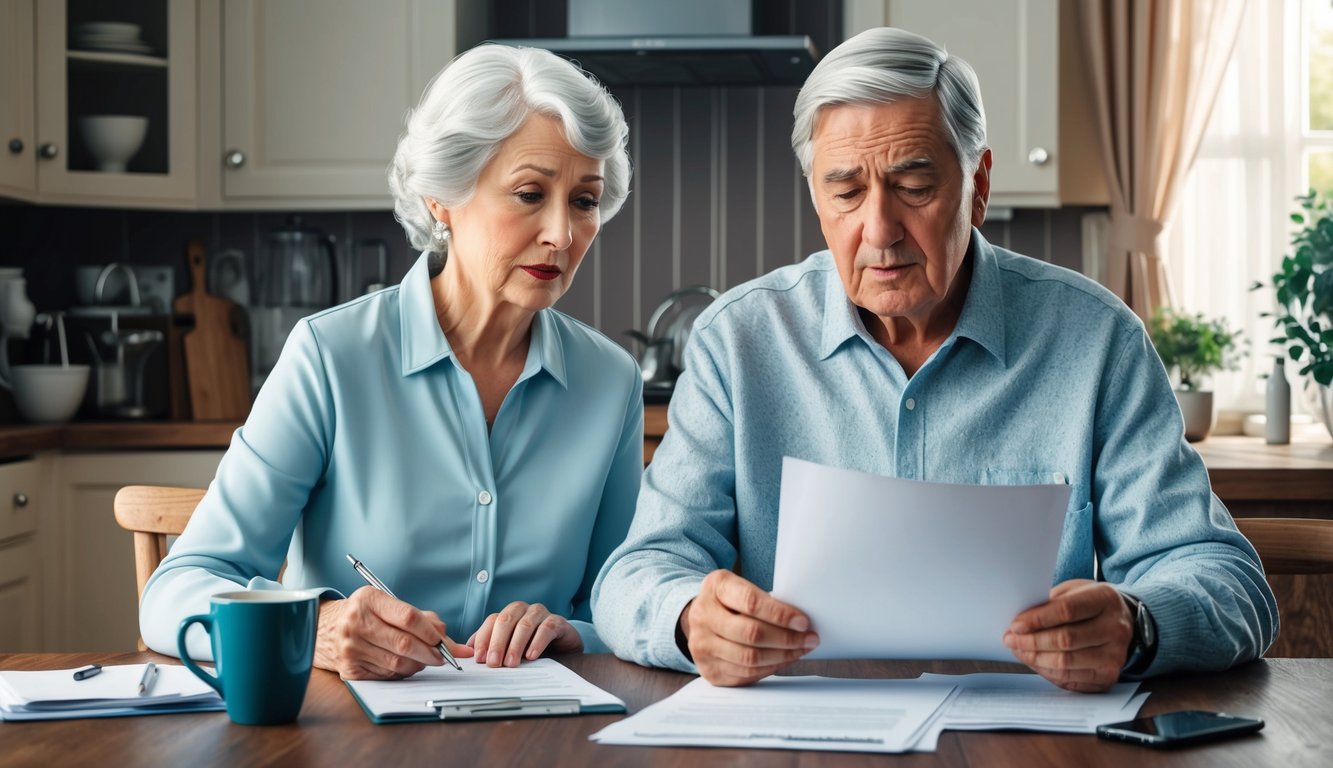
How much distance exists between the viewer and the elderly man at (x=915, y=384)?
1400mm

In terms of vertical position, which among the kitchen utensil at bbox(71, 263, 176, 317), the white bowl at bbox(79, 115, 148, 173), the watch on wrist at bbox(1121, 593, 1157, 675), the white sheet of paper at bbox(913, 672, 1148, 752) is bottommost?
the white sheet of paper at bbox(913, 672, 1148, 752)

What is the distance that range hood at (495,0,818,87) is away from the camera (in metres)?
3.08

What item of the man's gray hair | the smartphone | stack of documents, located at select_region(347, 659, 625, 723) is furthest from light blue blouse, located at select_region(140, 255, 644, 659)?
the smartphone

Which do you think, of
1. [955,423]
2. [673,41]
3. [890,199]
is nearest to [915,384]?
[955,423]

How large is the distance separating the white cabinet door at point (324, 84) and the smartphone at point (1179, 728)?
258cm

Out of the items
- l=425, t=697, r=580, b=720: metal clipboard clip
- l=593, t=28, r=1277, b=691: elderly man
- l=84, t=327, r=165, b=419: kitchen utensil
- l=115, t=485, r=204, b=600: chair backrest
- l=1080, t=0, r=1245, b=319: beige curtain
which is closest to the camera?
l=425, t=697, r=580, b=720: metal clipboard clip

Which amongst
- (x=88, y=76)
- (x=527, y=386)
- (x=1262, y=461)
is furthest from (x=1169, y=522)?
(x=88, y=76)

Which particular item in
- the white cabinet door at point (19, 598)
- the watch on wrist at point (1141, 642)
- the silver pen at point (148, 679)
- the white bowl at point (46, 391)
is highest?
the white bowl at point (46, 391)

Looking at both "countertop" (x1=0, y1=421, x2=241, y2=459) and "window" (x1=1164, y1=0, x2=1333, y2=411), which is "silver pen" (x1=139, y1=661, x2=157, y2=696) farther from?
"window" (x1=1164, y1=0, x2=1333, y2=411)

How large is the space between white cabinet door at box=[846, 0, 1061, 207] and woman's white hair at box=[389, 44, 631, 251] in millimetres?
1798

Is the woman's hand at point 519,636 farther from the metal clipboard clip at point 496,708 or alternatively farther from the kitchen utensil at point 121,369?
the kitchen utensil at point 121,369

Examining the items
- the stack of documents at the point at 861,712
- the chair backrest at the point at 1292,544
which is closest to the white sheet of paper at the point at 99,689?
the stack of documents at the point at 861,712

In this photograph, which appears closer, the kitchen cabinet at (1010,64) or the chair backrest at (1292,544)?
the chair backrest at (1292,544)

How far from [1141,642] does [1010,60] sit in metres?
2.31
